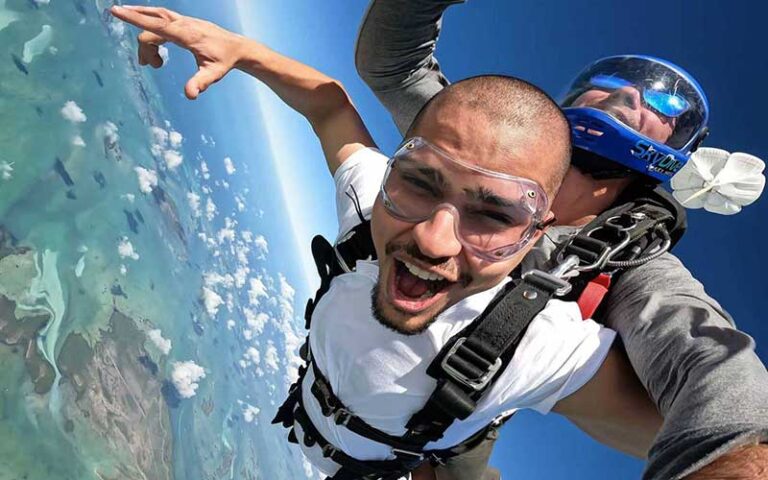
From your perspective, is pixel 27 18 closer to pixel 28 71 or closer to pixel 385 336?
pixel 28 71

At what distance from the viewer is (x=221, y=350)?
54.4 m

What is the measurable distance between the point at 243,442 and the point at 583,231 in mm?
→ 52789

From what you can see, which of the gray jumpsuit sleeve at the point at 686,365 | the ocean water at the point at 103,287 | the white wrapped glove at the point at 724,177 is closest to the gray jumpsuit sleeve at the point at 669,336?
the gray jumpsuit sleeve at the point at 686,365

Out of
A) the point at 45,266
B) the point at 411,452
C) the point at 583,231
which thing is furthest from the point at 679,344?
the point at 45,266

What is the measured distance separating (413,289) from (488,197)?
0.86 ft

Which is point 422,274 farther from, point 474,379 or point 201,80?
point 201,80

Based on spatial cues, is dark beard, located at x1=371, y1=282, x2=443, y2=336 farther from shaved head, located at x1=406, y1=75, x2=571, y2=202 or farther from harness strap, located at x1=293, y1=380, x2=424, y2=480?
harness strap, located at x1=293, y1=380, x2=424, y2=480

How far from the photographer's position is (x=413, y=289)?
3.63 ft

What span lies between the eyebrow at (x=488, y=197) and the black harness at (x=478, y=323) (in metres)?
0.17

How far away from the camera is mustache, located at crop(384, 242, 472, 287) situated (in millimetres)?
1062

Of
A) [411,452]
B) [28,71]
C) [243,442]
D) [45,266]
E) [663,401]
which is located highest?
[663,401]

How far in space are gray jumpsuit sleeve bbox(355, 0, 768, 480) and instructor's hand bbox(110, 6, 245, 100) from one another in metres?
0.48

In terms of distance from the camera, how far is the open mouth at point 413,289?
3.61ft

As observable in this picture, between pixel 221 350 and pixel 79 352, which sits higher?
pixel 79 352
